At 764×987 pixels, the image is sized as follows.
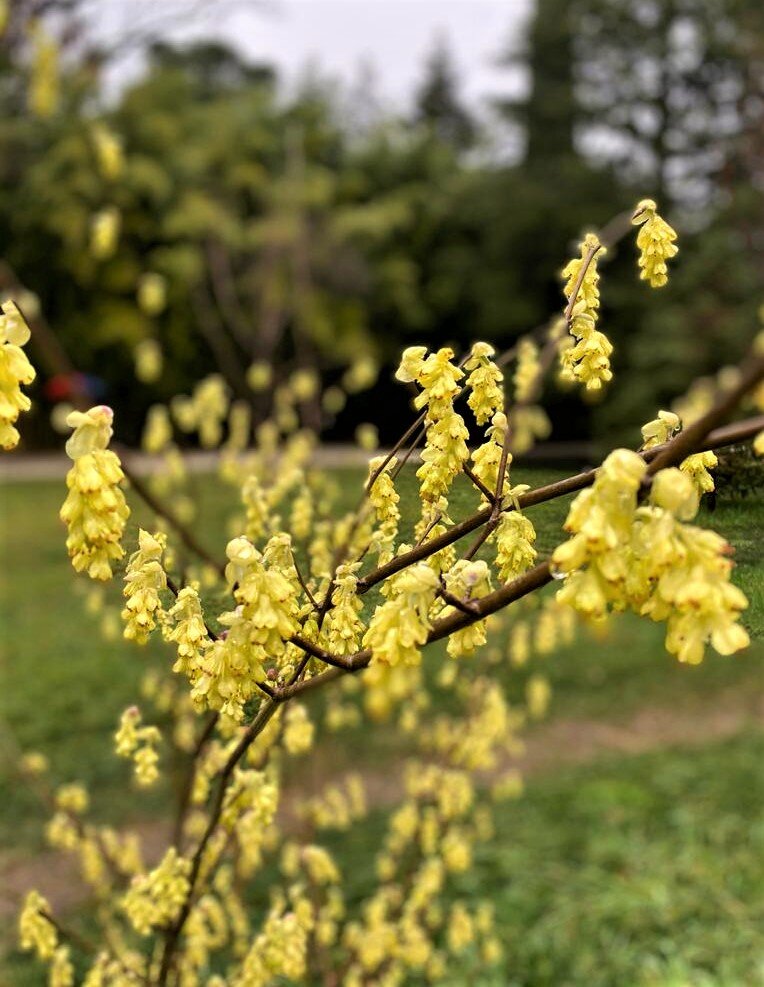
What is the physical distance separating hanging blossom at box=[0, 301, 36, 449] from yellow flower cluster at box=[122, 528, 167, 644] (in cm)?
20

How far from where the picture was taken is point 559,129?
15.9 meters

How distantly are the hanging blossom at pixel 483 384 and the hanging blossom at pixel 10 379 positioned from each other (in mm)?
505

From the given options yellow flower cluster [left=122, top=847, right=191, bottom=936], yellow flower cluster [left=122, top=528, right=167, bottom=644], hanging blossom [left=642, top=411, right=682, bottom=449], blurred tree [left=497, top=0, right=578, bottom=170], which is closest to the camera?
yellow flower cluster [left=122, top=528, right=167, bottom=644]

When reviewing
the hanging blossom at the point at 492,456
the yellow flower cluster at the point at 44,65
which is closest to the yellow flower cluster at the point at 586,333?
the hanging blossom at the point at 492,456

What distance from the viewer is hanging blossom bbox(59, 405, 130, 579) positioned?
82 centimetres

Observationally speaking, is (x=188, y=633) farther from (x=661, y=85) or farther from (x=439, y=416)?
(x=661, y=85)

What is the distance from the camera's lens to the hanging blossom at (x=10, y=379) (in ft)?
2.70

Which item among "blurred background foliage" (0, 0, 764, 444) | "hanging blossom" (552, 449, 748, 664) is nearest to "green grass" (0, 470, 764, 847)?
"hanging blossom" (552, 449, 748, 664)

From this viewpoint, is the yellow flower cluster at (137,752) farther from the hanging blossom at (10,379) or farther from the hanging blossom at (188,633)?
the hanging blossom at (10,379)

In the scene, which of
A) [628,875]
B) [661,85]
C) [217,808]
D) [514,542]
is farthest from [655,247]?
[661,85]

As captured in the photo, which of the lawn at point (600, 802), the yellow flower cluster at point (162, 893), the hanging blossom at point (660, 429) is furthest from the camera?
the lawn at point (600, 802)

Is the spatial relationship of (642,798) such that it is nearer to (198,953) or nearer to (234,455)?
(234,455)

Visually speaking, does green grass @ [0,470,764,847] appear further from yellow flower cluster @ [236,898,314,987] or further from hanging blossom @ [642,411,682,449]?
hanging blossom @ [642,411,682,449]

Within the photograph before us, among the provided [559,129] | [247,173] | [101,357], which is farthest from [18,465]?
[559,129]
